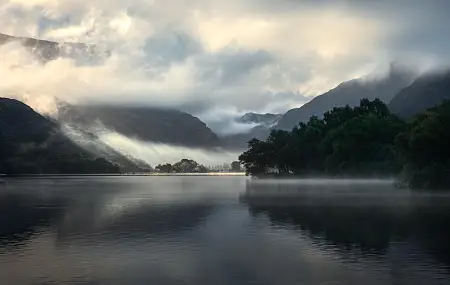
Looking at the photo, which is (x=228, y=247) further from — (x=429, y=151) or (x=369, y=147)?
(x=369, y=147)

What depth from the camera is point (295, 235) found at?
3728 cm

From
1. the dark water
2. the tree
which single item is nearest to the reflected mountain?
the dark water

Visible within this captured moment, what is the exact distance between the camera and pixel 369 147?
14512cm

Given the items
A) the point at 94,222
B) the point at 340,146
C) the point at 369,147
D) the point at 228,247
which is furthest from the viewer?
the point at 340,146

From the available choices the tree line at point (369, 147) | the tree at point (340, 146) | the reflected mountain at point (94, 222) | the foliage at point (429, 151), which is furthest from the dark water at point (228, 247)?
the tree at point (340, 146)

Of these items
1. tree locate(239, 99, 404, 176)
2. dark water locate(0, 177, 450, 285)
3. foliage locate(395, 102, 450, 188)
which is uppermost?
tree locate(239, 99, 404, 176)

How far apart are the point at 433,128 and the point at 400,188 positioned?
1354cm

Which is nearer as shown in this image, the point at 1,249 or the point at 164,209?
the point at 1,249

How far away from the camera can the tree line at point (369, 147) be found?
3519 inches

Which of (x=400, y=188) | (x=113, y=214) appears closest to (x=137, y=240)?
(x=113, y=214)

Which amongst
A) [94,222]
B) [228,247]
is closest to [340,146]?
[94,222]

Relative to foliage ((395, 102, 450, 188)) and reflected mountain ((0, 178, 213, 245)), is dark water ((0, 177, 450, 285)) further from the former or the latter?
foliage ((395, 102, 450, 188))

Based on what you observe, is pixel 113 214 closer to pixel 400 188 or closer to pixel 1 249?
pixel 1 249

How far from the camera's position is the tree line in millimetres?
89375
